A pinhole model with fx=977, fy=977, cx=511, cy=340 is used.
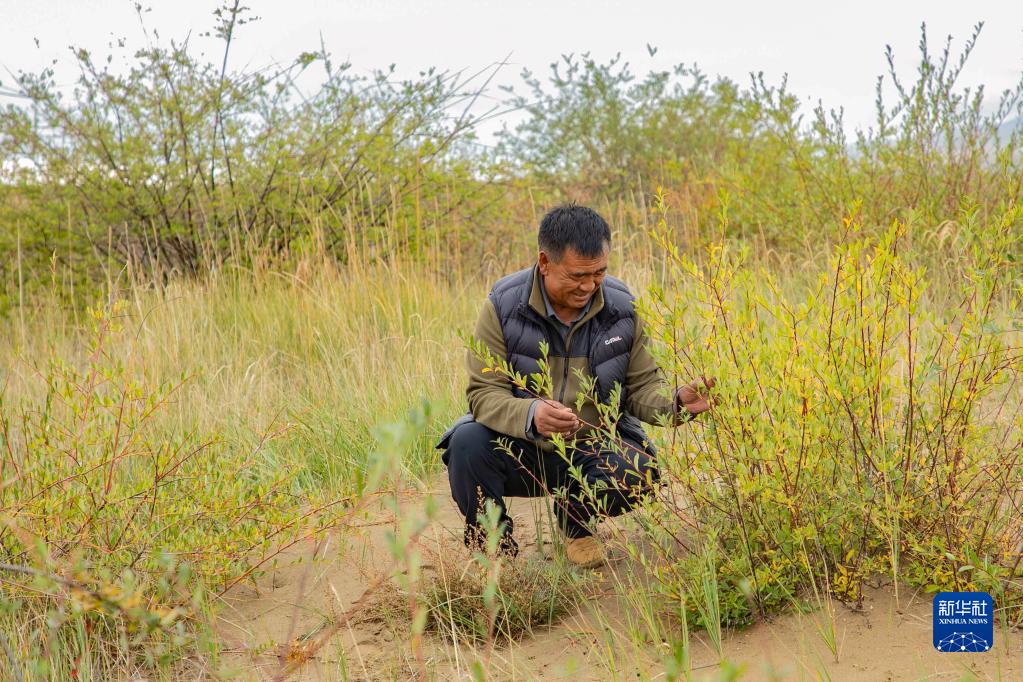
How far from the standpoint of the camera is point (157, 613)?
1.56m

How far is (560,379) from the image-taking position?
347 cm

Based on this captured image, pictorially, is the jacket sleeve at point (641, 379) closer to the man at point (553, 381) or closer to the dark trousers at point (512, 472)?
the man at point (553, 381)

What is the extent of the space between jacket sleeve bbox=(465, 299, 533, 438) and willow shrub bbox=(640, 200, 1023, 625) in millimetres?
635

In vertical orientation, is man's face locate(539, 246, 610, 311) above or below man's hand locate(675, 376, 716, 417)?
above

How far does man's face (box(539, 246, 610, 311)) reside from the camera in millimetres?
3240

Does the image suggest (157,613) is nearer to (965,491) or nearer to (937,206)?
(965,491)

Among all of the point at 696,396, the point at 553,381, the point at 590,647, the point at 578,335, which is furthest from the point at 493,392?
the point at 590,647

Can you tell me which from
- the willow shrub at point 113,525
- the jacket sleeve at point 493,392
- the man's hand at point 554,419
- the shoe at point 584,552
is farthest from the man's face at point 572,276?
the willow shrub at point 113,525

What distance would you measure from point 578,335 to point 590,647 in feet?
3.88

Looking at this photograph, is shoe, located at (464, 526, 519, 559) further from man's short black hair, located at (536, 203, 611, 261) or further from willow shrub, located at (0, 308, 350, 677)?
man's short black hair, located at (536, 203, 611, 261)

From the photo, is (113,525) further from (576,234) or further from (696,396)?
(696,396)

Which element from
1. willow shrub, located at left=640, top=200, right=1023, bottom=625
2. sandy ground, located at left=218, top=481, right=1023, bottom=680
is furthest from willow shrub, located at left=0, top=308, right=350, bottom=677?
willow shrub, located at left=640, top=200, right=1023, bottom=625

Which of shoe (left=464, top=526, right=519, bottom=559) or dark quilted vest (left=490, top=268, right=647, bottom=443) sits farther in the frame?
dark quilted vest (left=490, top=268, right=647, bottom=443)

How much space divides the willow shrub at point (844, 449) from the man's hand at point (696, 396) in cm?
4
